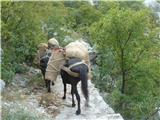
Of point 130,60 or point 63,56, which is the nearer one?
point 63,56

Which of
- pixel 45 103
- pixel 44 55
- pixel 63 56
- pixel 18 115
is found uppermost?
pixel 63 56

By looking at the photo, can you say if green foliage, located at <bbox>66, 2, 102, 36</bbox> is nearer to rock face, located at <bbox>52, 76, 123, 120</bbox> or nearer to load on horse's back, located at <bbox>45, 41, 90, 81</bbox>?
rock face, located at <bbox>52, 76, 123, 120</bbox>

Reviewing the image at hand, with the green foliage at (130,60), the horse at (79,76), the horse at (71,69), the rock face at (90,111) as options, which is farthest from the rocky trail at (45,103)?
the green foliage at (130,60)

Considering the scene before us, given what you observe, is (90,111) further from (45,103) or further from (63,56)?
(63,56)

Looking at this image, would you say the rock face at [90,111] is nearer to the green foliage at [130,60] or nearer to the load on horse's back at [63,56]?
the load on horse's back at [63,56]

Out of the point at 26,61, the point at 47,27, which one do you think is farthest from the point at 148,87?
the point at 26,61

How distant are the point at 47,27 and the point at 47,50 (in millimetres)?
7717

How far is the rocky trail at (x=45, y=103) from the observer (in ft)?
Answer: 49.2

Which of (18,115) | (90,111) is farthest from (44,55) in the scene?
(18,115)

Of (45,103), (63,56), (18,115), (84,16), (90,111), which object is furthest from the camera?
(84,16)

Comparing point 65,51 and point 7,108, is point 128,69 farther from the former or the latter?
point 7,108

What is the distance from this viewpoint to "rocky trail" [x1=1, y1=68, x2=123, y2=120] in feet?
49.2

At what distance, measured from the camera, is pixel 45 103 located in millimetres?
16078

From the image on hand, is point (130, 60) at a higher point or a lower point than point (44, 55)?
lower
